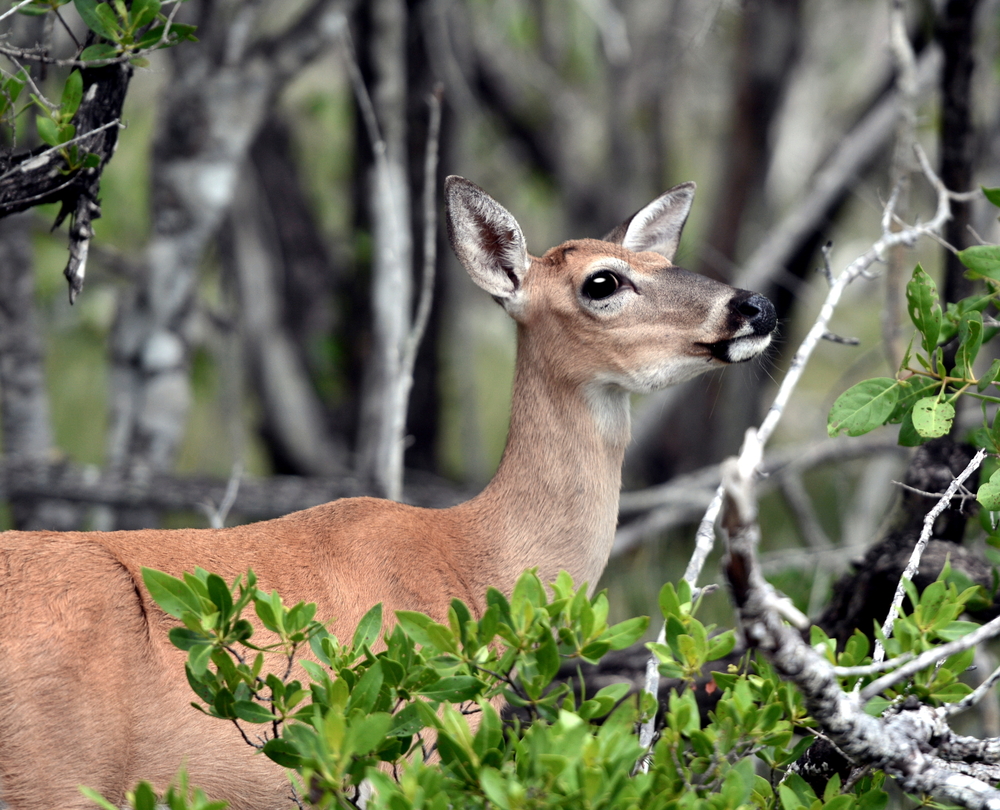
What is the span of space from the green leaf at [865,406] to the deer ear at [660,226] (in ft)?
5.90

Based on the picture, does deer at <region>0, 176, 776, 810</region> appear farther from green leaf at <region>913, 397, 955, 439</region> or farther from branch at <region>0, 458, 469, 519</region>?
branch at <region>0, 458, 469, 519</region>

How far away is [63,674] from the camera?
3.38 meters

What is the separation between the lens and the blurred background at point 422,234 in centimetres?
795

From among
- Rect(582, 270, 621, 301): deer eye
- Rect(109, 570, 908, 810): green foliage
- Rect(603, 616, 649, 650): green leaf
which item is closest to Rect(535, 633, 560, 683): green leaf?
Rect(109, 570, 908, 810): green foliage

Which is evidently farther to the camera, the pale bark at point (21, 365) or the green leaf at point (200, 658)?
the pale bark at point (21, 365)

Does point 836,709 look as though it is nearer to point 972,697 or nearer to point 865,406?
point 972,697

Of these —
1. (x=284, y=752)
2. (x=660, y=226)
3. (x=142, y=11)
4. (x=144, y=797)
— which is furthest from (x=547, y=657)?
(x=660, y=226)

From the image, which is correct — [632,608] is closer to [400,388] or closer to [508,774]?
[400,388]

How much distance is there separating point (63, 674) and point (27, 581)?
1.08 feet

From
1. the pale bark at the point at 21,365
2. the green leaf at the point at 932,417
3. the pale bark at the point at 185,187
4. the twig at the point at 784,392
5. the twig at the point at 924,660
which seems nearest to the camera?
the twig at the point at 924,660

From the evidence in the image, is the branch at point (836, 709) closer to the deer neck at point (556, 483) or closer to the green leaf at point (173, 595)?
the green leaf at point (173, 595)

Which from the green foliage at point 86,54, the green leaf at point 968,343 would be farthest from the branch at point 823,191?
the green foliage at point 86,54

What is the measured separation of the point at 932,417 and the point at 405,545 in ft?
6.30

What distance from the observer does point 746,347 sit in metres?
4.33
